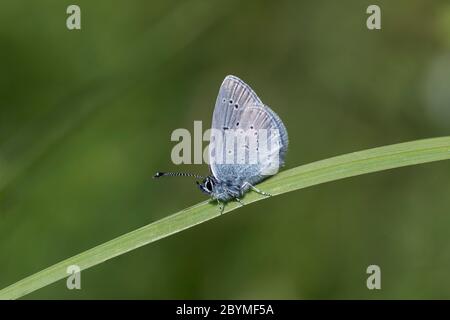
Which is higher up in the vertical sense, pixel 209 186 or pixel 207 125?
pixel 207 125

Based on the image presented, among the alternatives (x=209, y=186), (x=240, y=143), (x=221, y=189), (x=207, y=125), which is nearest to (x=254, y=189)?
(x=221, y=189)

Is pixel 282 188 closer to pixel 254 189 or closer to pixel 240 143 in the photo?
pixel 254 189

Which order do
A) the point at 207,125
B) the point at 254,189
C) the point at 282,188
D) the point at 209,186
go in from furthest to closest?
the point at 207,125
the point at 209,186
the point at 254,189
the point at 282,188

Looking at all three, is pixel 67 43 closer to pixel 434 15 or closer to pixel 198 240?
pixel 198 240

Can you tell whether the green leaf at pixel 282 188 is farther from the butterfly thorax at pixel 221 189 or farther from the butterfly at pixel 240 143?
the butterfly at pixel 240 143

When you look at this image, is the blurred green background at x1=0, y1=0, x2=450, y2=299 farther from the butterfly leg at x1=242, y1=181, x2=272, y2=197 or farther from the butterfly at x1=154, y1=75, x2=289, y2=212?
the butterfly leg at x1=242, y1=181, x2=272, y2=197

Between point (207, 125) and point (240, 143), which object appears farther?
point (207, 125)
